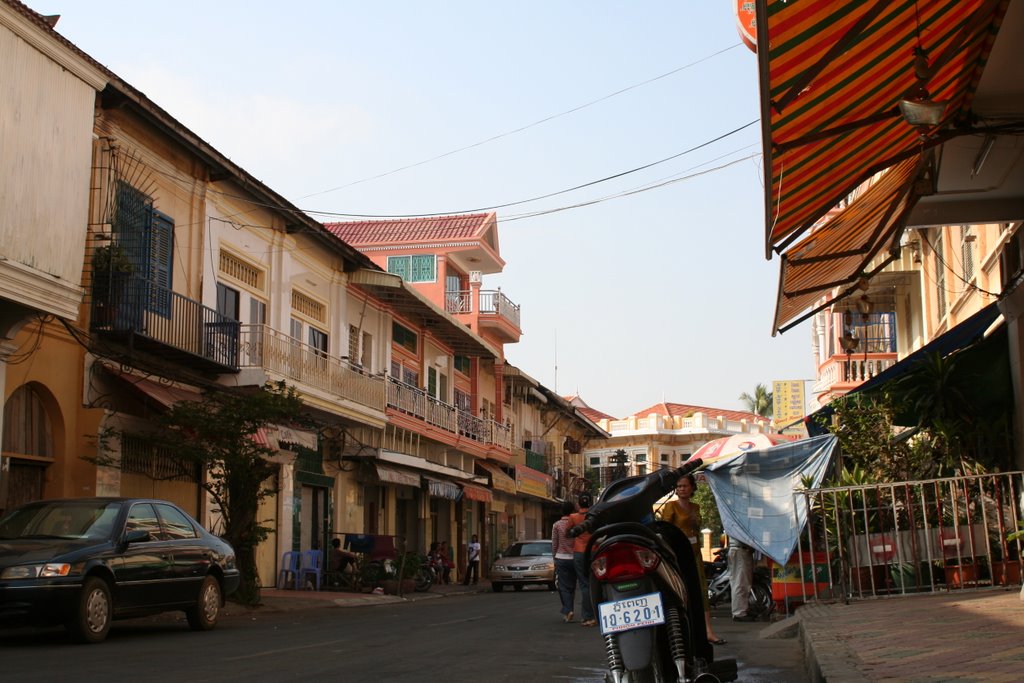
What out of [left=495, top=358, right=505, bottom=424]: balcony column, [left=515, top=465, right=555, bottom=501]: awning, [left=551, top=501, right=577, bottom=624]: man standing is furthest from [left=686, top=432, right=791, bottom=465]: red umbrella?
[left=515, top=465, right=555, bottom=501]: awning

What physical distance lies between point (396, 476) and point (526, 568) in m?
4.37

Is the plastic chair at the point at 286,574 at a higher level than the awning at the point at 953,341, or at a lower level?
lower

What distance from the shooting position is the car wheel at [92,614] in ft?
38.9

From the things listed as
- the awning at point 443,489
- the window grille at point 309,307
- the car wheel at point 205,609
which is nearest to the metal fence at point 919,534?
the car wheel at point 205,609

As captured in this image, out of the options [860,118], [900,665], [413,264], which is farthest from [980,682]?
[413,264]

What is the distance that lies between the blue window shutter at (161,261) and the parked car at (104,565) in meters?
6.83

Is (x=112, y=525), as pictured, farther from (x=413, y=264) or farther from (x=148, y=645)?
(x=413, y=264)

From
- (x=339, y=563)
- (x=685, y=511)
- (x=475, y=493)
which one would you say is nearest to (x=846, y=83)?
(x=685, y=511)

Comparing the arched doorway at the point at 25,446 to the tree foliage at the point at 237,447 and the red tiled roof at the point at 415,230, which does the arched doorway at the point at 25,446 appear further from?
the red tiled roof at the point at 415,230

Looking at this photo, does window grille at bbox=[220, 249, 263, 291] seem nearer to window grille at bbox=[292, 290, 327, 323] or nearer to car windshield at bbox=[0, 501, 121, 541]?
window grille at bbox=[292, 290, 327, 323]

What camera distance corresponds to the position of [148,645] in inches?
473

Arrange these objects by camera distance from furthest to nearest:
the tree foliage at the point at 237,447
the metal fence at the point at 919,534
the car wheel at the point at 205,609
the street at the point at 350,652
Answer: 1. the tree foliage at the point at 237,447
2. the car wheel at the point at 205,609
3. the metal fence at the point at 919,534
4. the street at the point at 350,652

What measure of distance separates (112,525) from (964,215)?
1004cm

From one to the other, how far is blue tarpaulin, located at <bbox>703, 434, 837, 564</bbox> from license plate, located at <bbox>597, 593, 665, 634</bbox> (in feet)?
30.6
